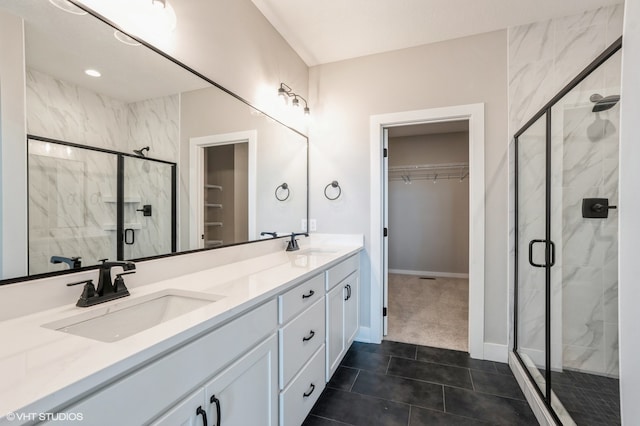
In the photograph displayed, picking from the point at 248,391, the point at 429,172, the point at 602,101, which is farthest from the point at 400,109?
the point at 429,172

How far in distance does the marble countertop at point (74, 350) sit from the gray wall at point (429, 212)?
4401 mm

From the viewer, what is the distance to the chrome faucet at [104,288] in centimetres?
96

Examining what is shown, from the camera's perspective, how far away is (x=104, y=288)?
1.01m

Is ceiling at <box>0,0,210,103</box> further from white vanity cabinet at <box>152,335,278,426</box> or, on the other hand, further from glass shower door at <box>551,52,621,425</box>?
glass shower door at <box>551,52,621,425</box>

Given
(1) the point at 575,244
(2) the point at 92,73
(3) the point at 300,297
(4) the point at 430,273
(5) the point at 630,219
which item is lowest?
(4) the point at 430,273

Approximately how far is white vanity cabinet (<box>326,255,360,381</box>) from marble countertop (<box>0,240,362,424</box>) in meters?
0.75

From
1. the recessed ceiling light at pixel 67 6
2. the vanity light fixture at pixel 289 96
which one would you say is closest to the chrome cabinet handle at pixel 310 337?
the recessed ceiling light at pixel 67 6

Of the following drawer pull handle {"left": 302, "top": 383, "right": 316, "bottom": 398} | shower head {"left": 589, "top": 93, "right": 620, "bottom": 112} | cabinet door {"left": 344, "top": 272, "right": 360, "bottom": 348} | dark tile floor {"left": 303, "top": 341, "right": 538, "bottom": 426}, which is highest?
shower head {"left": 589, "top": 93, "right": 620, "bottom": 112}

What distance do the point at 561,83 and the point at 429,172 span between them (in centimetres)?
294

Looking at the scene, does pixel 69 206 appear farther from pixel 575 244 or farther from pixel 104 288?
pixel 575 244

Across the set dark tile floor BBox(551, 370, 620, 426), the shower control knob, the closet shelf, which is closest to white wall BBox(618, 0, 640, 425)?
dark tile floor BBox(551, 370, 620, 426)

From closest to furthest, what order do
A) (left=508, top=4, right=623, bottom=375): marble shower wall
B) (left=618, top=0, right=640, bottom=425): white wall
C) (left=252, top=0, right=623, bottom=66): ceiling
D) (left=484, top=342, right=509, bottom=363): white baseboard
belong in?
(left=618, top=0, right=640, bottom=425): white wall, (left=508, top=4, right=623, bottom=375): marble shower wall, (left=252, top=0, right=623, bottom=66): ceiling, (left=484, top=342, right=509, bottom=363): white baseboard

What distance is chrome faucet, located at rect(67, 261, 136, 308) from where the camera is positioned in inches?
37.7

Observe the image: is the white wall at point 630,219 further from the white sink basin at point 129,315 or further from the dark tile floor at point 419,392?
the white sink basin at point 129,315
